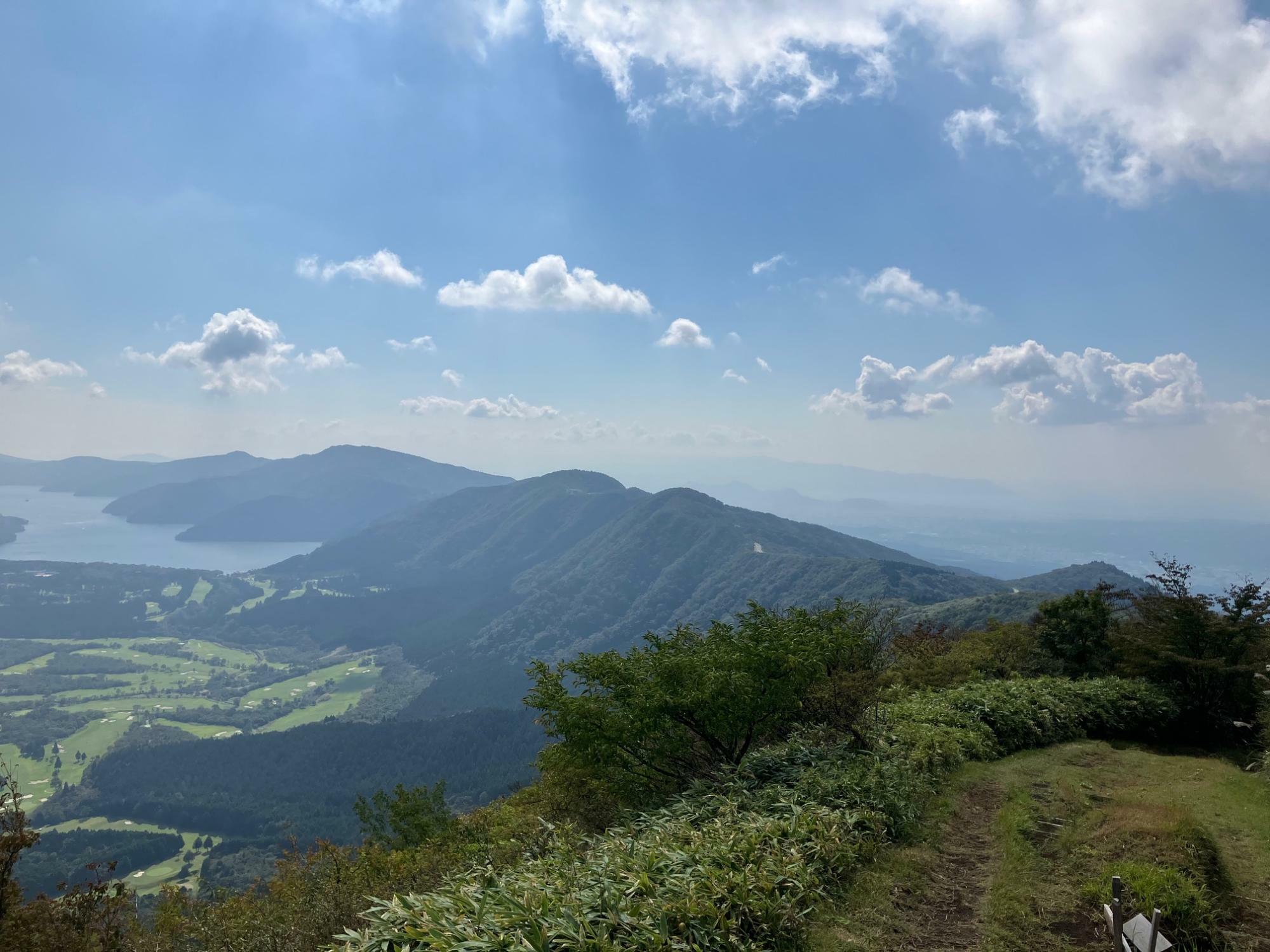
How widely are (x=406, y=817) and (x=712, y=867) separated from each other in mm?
23897

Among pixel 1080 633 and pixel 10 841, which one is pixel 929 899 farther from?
pixel 1080 633

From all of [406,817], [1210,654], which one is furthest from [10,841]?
[1210,654]

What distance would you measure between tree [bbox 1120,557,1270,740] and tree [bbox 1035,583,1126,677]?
275 cm

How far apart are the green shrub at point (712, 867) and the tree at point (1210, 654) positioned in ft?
30.9

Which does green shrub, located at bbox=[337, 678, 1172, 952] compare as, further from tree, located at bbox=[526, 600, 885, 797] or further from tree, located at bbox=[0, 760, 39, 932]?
tree, located at bbox=[0, 760, 39, 932]

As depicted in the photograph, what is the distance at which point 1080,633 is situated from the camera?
2455 cm

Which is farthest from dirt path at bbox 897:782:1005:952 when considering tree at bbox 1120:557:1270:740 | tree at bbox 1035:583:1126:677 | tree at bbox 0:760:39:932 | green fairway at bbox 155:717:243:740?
green fairway at bbox 155:717:243:740

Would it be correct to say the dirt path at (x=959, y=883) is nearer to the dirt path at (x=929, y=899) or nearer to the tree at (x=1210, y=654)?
the dirt path at (x=929, y=899)

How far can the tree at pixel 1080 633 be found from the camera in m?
23.9

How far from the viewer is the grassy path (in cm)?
712

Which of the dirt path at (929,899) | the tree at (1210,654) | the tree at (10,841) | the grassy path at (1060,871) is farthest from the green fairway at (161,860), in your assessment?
the tree at (1210,654)

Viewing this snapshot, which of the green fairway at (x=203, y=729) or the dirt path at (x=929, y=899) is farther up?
the dirt path at (x=929, y=899)

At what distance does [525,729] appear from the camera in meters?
166

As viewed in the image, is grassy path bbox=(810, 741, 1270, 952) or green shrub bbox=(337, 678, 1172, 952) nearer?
green shrub bbox=(337, 678, 1172, 952)
